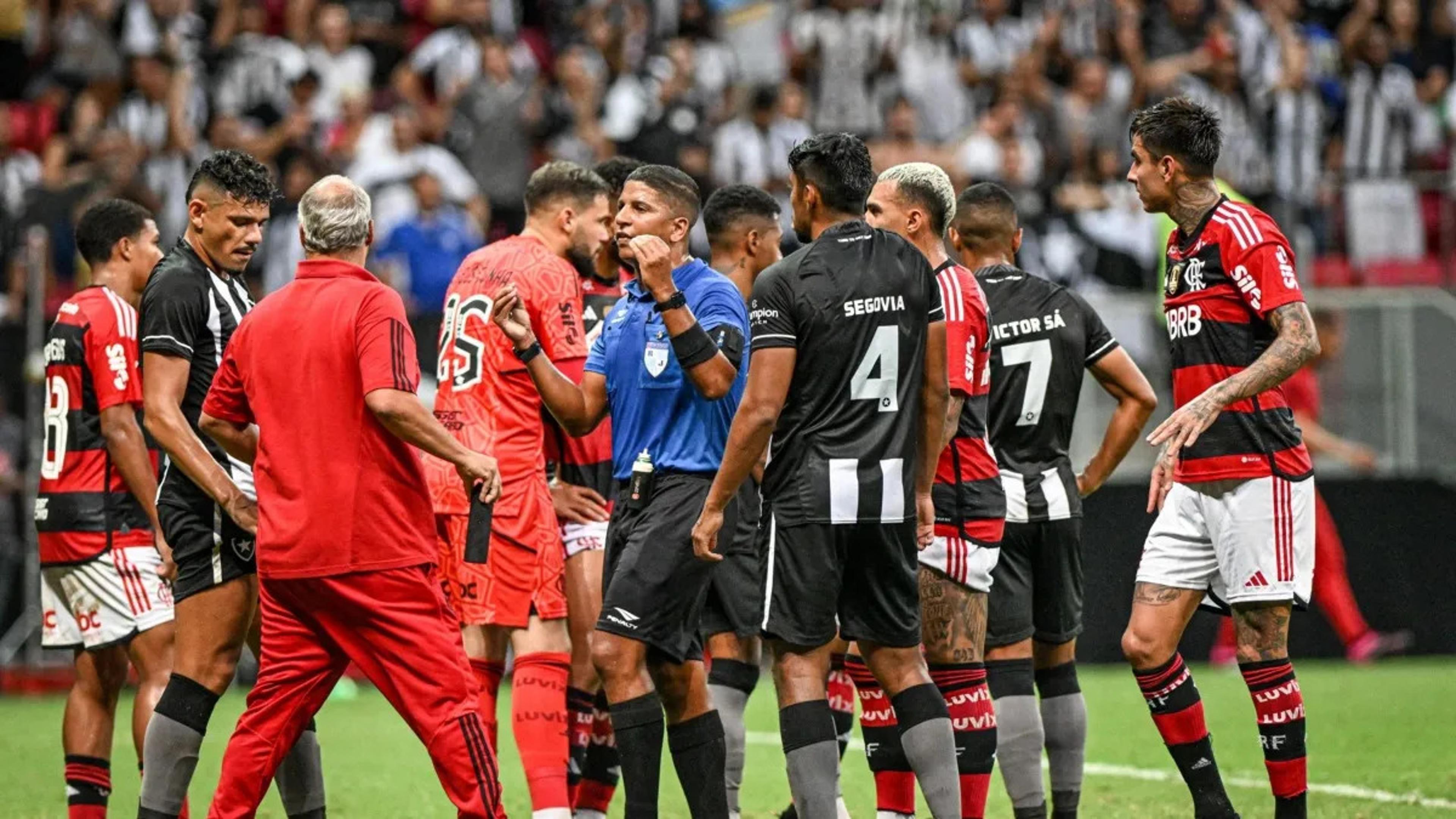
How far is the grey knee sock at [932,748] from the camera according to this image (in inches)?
269

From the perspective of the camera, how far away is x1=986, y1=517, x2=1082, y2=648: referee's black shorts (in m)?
8.34

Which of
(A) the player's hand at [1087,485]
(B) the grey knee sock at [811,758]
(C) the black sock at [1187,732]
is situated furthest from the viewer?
(A) the player's hand at [1087,485]

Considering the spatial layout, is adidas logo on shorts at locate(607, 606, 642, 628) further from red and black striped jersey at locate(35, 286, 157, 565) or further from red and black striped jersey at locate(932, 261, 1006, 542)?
red and black striped jersey at locate(35, 286, 157, 565)

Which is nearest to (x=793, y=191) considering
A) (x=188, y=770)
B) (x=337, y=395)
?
(x=337, y=395)

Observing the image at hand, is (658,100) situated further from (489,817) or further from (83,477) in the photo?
(489,817)

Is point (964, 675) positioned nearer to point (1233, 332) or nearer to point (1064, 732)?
point (1064, 732)

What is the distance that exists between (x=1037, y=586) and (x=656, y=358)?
250 cm

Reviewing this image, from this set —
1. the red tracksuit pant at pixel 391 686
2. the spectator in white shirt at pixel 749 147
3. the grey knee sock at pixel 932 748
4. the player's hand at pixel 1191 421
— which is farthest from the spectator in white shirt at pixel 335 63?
the grey knee sock at pixel 932 748

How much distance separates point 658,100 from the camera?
62.8ft

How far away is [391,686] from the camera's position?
6.47 m

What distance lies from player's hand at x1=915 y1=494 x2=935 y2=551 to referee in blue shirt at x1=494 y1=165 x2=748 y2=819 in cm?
85

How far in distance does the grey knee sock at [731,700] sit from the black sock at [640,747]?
1226 millimetres

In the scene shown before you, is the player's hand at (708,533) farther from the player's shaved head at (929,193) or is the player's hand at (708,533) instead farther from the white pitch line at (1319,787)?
the white pitch line at (1319,787)

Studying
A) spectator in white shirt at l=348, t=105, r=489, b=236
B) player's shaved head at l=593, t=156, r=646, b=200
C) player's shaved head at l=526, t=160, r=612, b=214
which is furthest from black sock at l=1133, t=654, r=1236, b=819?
spectator in white shirt at l=348, t=105, r=489, b=236
